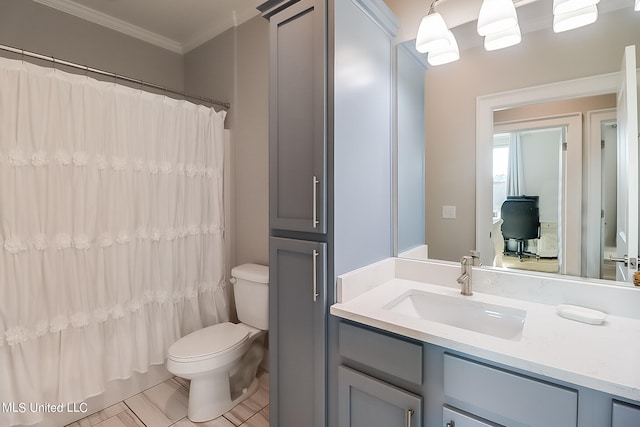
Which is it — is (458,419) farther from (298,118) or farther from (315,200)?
(298,118)

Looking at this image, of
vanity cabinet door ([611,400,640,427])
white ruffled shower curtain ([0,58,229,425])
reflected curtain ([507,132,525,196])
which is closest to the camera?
vanity cabinet door ([611,400,640,427])

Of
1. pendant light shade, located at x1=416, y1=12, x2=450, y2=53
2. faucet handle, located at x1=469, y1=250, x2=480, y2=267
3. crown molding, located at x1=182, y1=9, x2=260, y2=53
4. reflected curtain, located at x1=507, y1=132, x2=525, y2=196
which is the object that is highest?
crown molding, located at x1=182, y1=9, x2=260, y2=53

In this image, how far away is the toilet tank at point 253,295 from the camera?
1.93 metres

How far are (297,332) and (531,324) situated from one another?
2.98ft

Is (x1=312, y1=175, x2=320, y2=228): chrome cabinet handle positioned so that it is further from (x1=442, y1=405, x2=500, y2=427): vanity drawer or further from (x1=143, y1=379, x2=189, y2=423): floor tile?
(x1=143, y1=379, x2=189, y2=423): floor tile

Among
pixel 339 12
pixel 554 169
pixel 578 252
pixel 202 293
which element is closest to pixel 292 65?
pixel 339 12

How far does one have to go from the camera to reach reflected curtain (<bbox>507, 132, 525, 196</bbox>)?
1307mm

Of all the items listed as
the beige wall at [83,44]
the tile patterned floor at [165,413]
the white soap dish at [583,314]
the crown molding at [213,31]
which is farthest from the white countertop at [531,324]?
the beige wall at [83,44]

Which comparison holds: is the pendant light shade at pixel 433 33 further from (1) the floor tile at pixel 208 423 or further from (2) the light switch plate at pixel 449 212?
(1) the floor tile at pixel 208 423

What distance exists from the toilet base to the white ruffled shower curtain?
1.47 ft

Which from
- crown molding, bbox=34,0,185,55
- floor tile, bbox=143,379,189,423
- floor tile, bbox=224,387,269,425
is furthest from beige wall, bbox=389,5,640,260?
crown molding, bbox=34,0,185,55

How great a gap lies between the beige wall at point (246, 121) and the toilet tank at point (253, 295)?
22cm

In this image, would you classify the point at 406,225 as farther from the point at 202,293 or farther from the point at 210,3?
the point at 210,3

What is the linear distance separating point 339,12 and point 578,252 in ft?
4.52
